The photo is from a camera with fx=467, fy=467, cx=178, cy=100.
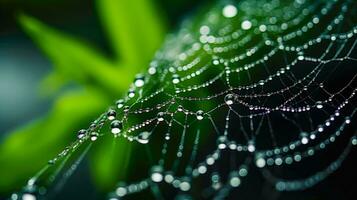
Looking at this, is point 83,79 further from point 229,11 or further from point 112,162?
point 229,11

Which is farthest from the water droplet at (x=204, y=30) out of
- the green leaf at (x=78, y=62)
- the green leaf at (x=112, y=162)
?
the green leaf at (x=112, y=162)

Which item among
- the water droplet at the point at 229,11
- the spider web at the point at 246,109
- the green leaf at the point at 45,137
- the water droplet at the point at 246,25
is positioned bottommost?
the spider web at the point at 246,109

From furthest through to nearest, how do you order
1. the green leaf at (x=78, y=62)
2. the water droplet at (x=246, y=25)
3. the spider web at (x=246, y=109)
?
the water droplet at (x=246, y=25) → the green leaf at (x=78, y=62) → the spider web at (x=246, y=109)

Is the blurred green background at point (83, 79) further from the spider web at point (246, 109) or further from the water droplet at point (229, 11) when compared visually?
the water droplet at point (229, 11)

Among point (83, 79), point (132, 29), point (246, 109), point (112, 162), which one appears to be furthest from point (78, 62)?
point (246, 109)

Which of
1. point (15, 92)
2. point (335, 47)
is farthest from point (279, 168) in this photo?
point (15, 92)

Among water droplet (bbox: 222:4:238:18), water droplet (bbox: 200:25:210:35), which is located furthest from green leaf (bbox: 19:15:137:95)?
water droplet (bbox: 222:4:238:18)

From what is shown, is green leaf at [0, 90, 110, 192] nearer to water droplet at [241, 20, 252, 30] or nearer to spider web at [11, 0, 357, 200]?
spider web at [11, 0, 357, 200]
